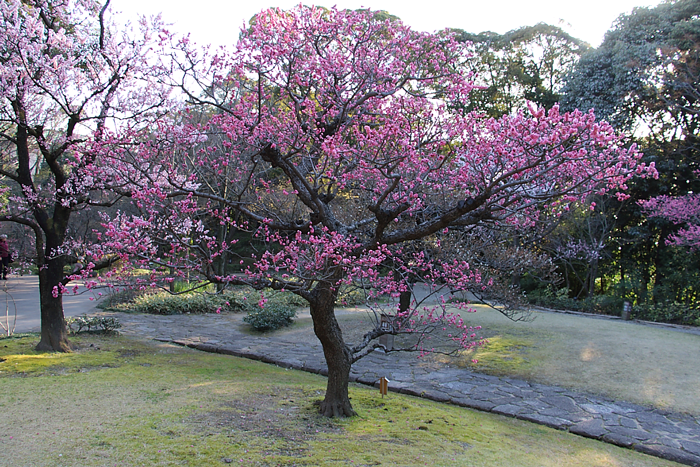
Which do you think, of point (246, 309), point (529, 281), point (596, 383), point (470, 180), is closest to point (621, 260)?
point (529, 281)

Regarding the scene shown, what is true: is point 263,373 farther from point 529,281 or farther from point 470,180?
point 529,281

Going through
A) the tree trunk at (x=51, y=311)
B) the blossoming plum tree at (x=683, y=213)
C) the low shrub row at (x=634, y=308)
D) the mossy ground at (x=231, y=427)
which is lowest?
the low shrub row at (x=634, y=308)

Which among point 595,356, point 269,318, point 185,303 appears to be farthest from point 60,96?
point 595,356

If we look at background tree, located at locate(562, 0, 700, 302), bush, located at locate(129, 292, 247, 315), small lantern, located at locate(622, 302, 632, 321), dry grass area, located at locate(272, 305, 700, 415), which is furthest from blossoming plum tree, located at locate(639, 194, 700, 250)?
bush, located at locate(129, 292, 247, 315)

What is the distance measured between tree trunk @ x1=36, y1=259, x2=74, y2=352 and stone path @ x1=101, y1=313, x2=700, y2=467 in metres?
2.18

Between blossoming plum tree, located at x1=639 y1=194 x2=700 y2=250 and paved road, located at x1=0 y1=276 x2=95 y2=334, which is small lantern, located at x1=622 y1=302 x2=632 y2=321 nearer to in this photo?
blossoming plum tree, located at x1=639 y1=194 x2=700 y2=250

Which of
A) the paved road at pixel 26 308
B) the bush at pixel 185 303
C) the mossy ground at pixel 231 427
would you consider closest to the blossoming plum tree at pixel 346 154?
the mossy ground at pixel 231 427

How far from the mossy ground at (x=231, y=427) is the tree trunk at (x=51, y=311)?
23.0 inches

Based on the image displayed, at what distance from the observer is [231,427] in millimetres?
4152

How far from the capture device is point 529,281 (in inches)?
734

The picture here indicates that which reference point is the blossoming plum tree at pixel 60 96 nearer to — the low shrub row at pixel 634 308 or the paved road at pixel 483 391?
the paved road at pixel 483 391

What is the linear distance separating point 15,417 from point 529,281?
18.0m

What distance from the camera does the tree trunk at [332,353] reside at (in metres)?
4.61

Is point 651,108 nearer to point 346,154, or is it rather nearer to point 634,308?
point 634,308
